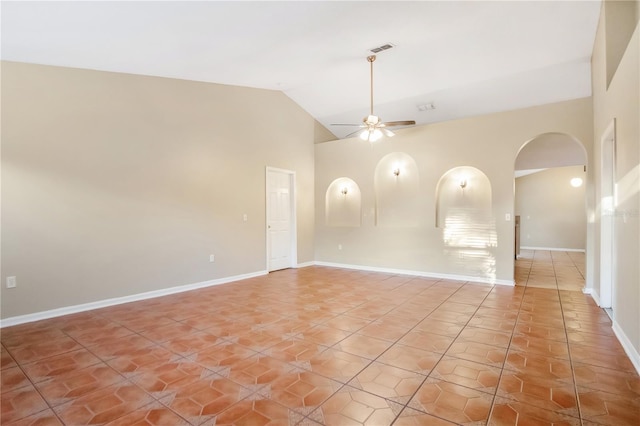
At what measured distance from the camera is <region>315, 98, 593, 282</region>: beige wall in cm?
532

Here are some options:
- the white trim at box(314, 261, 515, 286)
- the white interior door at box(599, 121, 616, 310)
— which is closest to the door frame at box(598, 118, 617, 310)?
the white interior door at box(599, 121, 616, 310)

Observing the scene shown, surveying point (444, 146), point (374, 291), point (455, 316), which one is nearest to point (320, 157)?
point (444, 146)

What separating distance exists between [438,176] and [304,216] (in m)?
3.17

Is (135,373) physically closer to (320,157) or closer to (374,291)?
(374,291)

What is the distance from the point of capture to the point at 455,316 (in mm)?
3822

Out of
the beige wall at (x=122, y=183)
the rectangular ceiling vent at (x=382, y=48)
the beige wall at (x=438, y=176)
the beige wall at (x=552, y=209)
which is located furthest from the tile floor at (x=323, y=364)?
the beige wall at (x=552, y=209)

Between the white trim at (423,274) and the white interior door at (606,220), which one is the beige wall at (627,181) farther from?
the white trim at (423,274)

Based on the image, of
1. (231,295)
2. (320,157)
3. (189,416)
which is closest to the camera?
(189,416)

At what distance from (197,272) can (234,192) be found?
161 cm

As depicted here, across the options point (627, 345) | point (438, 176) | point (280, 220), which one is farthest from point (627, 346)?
point (280, 220)

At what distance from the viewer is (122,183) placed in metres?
4.43

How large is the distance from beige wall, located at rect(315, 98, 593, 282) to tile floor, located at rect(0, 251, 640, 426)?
57.8 inches

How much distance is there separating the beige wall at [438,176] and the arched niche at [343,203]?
0.54ft

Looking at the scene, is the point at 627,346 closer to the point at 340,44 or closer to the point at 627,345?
the point at 627,345
